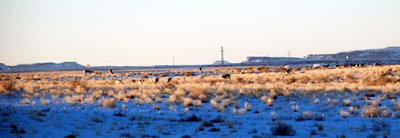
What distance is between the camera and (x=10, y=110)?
2003 centimetres

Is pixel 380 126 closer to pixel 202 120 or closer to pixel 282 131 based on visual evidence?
pixel 282 131

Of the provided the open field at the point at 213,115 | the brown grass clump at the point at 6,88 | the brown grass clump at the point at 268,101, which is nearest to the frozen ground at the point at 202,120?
the open field at the point at 213,115

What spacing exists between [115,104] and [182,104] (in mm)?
2847

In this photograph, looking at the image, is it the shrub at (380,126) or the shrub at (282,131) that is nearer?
the shrub at (282,131)

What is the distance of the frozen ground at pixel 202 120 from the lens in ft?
50.0

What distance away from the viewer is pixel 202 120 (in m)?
18.2

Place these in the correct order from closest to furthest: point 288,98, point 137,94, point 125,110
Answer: point 125,110, point 288,98, point 137,94

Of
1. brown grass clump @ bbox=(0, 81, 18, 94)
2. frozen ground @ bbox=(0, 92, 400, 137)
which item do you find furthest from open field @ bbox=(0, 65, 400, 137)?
brown grass clump @ bbox=(0, 81, 18, 94)

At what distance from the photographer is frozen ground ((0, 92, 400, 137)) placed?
15.2 meters

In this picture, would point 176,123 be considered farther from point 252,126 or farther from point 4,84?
point 4,84

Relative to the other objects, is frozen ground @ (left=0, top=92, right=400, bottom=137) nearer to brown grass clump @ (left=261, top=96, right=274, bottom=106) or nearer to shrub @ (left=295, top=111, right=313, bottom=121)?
shrub @ (left=295, top=111, right=313, bottom=121)

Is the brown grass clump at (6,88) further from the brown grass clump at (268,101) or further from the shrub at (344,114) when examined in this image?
the shrub at (344,114)

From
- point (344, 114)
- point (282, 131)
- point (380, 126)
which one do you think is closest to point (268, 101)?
point (344, 114)

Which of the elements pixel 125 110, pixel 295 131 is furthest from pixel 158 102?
pixel 295 131
